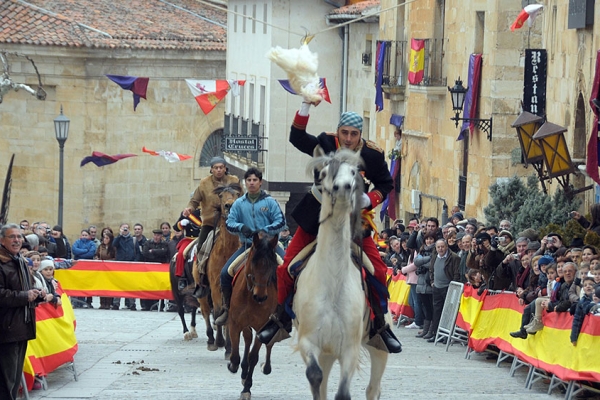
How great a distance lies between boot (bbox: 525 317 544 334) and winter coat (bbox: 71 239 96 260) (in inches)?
606

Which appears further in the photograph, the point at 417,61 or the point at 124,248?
the point at 417,61

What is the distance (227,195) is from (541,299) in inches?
145

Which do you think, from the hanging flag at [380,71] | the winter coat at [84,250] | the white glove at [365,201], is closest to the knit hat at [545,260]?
the white glove at [365,201]

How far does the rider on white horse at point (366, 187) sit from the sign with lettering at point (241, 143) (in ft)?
107

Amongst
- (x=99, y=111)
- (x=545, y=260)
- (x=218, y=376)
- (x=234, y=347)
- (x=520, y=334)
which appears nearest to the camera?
(x=234, y=347)

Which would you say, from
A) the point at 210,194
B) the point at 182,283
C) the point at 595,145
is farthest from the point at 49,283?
the point at 595,145

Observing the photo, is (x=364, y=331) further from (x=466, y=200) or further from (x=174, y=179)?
(x=174, y=179)

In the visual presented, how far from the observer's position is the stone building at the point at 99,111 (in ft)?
153

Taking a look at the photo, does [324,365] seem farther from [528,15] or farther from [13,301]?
[528,15]

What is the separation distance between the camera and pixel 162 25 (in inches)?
1951

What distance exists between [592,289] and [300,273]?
368 cm

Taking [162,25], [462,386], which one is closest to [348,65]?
[162,25]

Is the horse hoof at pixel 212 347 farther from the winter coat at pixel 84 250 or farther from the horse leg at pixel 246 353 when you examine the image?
the winter coat at pixel 84 250

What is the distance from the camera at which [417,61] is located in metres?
34.1
